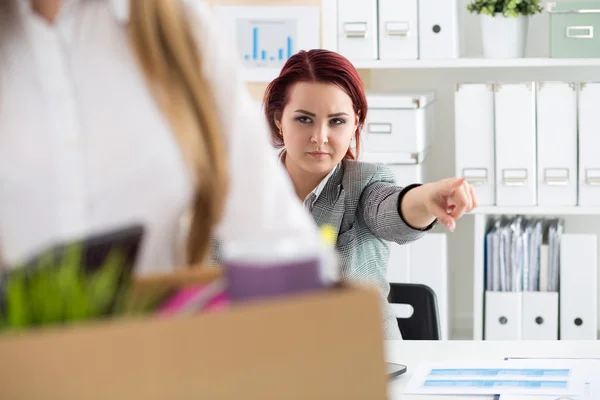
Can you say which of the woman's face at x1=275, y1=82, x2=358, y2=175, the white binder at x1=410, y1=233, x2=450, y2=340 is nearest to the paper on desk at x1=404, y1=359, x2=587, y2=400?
the woman's face at x1=275, y1=82, x2=358, y2=175

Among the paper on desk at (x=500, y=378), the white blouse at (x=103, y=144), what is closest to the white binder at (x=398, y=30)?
the paper on desk at (x=500, y=378)

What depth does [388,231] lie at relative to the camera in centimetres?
179

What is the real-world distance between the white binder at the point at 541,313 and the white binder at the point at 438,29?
77 centimetres

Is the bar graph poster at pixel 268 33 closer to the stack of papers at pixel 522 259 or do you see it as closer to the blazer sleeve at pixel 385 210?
the stack of papers at pixel 522 259

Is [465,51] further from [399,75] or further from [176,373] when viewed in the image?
[176,373]

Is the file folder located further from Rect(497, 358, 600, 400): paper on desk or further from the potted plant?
Rect(497, 358, 600, 400): paper on desk

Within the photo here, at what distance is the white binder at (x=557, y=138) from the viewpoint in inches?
108

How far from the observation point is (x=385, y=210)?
1.79 metres

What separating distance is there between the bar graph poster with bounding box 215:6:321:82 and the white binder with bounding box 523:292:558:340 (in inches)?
39.4

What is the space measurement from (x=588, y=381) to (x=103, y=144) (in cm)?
94

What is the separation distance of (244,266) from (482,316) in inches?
92.9

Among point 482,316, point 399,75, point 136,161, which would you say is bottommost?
point 482,316

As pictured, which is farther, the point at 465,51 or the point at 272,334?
the point at 465,51

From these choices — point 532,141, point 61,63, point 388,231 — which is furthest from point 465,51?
point 61,63
